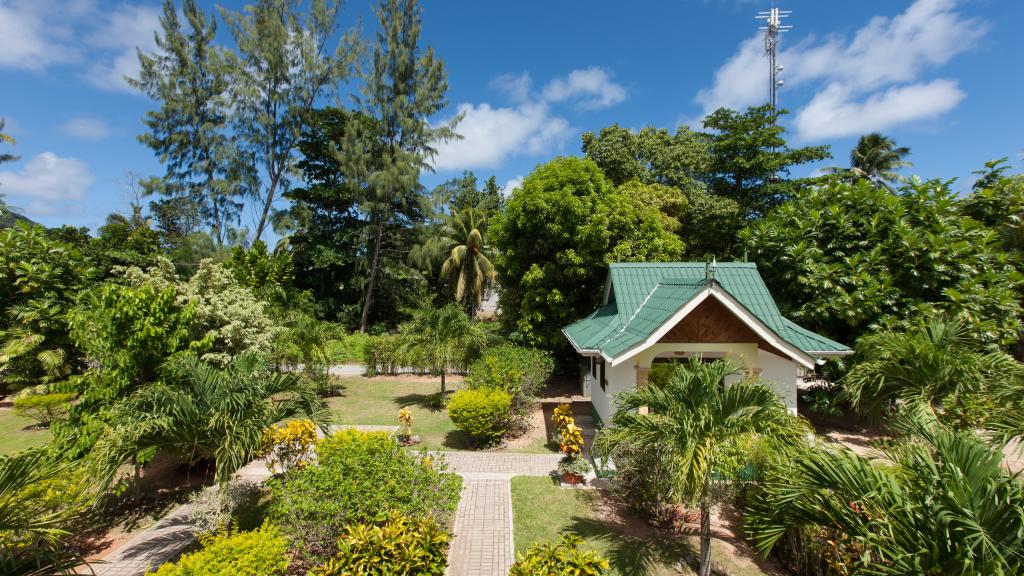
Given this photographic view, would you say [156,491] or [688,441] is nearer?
[688,441]

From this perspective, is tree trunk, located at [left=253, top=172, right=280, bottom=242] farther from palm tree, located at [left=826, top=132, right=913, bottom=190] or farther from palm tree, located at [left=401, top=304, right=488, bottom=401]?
palm tree, located at [left=826, top=132, right=913, bottom=190]

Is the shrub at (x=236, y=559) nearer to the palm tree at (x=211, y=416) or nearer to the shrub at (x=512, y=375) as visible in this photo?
the palm tree at (x=211, y=416)

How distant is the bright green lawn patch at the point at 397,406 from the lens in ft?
40.9

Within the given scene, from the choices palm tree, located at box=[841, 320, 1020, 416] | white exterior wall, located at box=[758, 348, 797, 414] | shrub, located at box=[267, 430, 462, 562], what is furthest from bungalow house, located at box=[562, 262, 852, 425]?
shrub, located at box=[267, 430, 462, 562]

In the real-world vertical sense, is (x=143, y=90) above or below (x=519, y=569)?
above

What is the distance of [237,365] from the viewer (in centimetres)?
793

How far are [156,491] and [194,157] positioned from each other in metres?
26.8

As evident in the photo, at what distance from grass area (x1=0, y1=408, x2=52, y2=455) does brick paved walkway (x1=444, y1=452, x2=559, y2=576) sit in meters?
11.8

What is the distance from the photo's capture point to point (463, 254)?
30031mm

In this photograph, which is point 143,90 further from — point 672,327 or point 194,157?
point 672,327

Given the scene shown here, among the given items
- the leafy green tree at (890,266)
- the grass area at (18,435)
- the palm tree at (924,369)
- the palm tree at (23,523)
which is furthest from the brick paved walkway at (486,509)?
the grass area at (18,435)

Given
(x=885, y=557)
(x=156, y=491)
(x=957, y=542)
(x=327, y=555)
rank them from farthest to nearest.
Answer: (x=156, y=491), (x=327, y=555), (x=885, y=557), (x=957, y=542)

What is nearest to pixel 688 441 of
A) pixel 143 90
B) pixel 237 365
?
pixel 237 365

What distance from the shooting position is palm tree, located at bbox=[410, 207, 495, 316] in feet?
98.0
